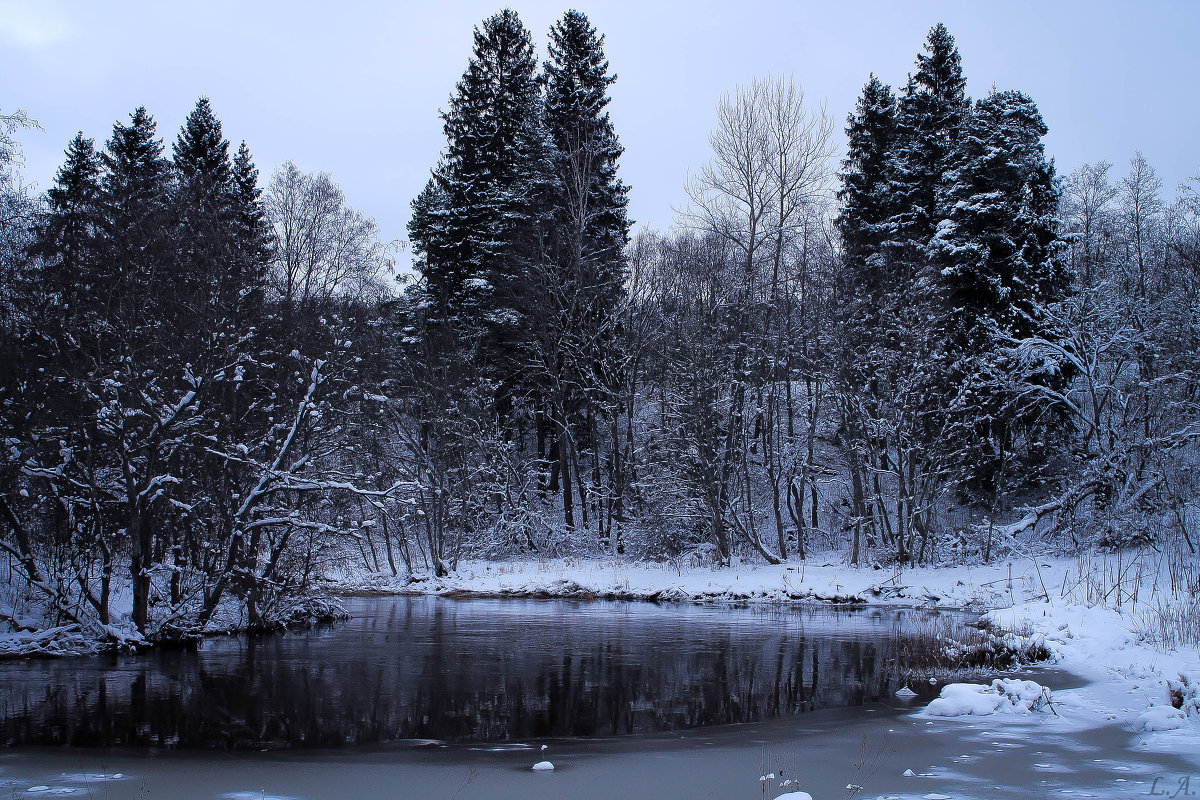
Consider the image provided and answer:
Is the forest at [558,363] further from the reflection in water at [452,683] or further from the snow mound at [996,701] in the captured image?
the snow mound at [996,701]

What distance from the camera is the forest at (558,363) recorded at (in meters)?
15.4

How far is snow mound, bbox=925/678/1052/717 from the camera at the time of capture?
28.7 ft

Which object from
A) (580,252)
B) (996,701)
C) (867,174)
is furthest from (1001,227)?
(996,701)

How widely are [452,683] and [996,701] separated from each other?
6982 mm

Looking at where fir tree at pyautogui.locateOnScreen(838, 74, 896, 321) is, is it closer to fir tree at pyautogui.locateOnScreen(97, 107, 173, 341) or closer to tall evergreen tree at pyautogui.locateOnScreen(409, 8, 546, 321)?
tall evergreen tree at pyautogui.locateOnScreen(409, 8, 546, 321)

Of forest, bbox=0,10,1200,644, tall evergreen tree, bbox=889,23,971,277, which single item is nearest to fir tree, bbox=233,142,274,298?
forest, bbox=0,10,1200,644

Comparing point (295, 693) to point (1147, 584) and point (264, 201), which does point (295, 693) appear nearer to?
point (1147, 584)

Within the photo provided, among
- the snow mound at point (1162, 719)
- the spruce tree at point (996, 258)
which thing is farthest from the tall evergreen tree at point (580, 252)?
the snow mound at point (1162, 719)

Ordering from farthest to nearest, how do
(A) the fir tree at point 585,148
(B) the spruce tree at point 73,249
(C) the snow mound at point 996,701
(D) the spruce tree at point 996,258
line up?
(A) the fir tree at point 585,148
(D) the spruce tree at point 996,258
(B) the spruce tree at point 73,249
(C) the snow mound at point 996,701

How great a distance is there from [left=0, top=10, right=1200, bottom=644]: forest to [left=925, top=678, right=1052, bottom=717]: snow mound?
11.4m

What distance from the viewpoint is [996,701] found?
29.3 ft

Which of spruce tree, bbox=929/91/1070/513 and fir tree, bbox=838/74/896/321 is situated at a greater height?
fir tree, bbox=838/74/896/321

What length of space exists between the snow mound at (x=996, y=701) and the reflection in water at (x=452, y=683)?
4.81 ft

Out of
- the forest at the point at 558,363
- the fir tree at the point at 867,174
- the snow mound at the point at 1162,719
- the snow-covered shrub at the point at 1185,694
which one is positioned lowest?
the snow mound at the point at 1162,719
